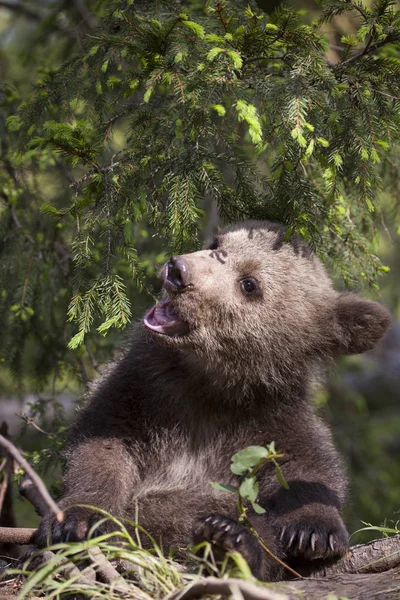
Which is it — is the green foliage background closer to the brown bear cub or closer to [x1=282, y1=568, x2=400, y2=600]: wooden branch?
the brown bear cub

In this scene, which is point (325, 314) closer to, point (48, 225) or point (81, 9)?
point (48, 225)

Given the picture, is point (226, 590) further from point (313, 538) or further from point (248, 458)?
point (313, 538)

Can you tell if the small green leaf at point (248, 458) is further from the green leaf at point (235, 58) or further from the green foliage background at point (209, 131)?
the green leaf at point (235, 58)

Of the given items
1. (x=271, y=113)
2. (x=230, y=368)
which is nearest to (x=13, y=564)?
(x=230, y=368)

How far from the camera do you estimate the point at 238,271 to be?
5.05 meters

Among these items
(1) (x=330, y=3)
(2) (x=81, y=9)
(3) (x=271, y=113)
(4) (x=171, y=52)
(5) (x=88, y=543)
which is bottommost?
(5) (x=88, y=543)

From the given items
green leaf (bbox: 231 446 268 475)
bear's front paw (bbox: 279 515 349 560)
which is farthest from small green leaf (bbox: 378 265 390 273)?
green leaf (bbox: 231 446 268 475)

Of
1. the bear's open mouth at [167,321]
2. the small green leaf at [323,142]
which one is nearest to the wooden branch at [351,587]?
the bear's open mouth at [167,321]

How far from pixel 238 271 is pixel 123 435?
140cm

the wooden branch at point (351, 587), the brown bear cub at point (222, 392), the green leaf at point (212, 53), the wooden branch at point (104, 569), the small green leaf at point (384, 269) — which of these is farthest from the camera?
the small green leaf at point (384, 269)

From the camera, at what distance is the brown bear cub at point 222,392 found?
4.79 m

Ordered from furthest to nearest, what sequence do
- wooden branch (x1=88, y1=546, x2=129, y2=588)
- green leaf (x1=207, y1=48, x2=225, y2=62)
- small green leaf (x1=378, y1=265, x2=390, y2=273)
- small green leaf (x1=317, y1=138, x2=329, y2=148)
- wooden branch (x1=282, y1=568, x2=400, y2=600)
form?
small green leaf (x1=378, y1=265, x2=390, y2=273) → small green leaf (x1=317, y1=138, x2=329, y2=148) → green leaf (x1=207, y1=48, x2=225, y2=62) → wooden branch (x1=282, y1=568, x2=400, y2=600) → wooden branch (x1=88, y1=546, x2=129, y2=588)

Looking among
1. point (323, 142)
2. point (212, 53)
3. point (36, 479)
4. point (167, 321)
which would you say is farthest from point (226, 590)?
point (212, 53)

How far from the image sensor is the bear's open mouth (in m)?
4.79
